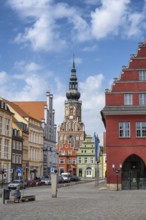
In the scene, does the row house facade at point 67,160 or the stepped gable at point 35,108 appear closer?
the stepped gable at point 35,108

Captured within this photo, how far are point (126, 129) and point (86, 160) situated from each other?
262 ft

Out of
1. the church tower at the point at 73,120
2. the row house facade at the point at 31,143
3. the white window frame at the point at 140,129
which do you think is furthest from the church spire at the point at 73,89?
the white window frame at the point at 140,129

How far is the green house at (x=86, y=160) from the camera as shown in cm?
12425

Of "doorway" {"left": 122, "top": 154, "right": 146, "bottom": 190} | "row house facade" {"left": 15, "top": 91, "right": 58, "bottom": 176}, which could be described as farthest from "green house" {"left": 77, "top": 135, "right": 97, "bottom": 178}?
"doorway" {"left": 122, "top": 154, "right": 146, "bottom": 190}

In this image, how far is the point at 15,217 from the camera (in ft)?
58.3

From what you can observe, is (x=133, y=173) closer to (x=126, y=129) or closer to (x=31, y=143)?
→ (x=126, y=129)

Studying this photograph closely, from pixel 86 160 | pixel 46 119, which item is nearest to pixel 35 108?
pixel 46 119

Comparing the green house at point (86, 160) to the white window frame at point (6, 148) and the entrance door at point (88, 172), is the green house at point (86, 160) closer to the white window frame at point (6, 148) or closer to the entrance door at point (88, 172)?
the entrance door at point (88, 172)

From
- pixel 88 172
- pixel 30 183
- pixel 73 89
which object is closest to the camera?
pixel 30 183

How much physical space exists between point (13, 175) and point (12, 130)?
8.48 metres

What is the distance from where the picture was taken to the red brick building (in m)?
46.2

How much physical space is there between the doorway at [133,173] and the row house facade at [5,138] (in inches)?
1104

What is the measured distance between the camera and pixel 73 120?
542 feet

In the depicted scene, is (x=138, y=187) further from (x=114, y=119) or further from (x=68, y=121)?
(x=68, y=121)
